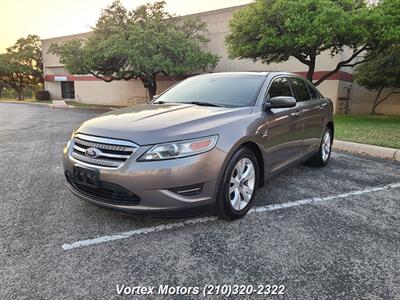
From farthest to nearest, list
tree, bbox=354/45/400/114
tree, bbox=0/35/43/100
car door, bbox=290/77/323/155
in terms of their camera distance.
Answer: tree, bbox=0/35/43/100, tree, bbox=354/45/400/114, car door, bbox=290/77/323/155

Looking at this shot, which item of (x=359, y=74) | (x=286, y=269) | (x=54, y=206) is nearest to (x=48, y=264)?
(x=54, y=206)

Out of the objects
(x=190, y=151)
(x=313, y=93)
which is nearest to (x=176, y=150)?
(x=190, y=151)

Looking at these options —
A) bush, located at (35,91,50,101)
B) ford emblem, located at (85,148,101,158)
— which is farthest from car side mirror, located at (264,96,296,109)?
bush, located at (35,91,50,101)

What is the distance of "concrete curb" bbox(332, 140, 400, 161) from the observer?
6338 millimetres

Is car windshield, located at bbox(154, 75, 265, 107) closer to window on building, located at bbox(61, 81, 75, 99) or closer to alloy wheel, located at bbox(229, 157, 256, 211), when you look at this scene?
alloy wheel, located at bbox(229, 157, 256, 211)

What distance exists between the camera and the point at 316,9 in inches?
468

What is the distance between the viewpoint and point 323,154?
18.1ft

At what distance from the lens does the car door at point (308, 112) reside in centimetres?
463

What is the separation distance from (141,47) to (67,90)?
82.3 feet

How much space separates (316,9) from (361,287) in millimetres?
12029

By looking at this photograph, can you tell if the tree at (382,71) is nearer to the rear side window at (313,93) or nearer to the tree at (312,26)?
the tree at (312,26)

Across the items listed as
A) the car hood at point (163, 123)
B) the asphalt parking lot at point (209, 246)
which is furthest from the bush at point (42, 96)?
the car hood at point (163, 123)

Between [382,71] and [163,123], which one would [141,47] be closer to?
[382,71]

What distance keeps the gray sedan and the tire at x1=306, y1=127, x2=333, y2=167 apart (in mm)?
1472
